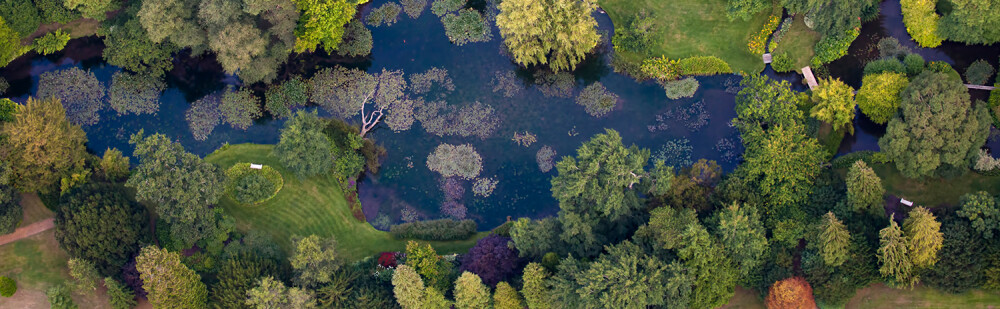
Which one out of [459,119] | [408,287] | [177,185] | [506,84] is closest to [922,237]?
[506,84]

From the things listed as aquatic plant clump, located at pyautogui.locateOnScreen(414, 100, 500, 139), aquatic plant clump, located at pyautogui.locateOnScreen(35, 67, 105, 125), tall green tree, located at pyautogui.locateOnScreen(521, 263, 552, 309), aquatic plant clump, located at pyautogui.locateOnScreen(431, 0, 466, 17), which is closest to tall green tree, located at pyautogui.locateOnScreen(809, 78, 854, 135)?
tall green tree, located at pyautogui.locateOnScreen(521, 263, 552, 309)

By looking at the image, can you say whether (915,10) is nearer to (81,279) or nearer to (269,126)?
(269,126)

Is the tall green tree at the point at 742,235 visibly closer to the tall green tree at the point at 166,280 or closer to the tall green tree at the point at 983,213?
the tall green tree at the point at 983,213

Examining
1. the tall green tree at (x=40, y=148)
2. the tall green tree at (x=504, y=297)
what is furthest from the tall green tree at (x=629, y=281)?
the tall green tree at (x=40, y=148)

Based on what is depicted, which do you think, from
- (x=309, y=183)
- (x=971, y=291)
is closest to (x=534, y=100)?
(x=309, y=183)

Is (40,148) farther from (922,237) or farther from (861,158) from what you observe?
(922,237)

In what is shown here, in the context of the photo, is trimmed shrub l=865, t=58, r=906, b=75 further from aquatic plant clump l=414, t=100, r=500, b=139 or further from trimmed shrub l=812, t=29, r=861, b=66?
aquatic plant clump l=414, t=100, r=500, b=139
